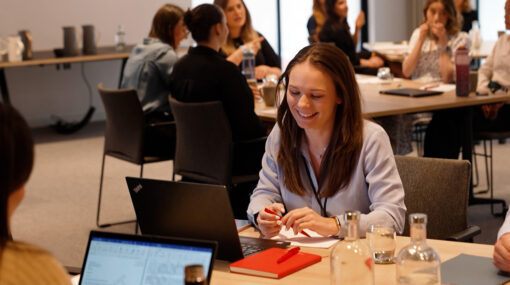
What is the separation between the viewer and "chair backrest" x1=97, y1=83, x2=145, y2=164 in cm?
449

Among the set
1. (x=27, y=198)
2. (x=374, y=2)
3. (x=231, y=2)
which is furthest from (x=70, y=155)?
(x=374, y=2)

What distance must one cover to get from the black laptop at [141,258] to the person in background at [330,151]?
0.75 metres

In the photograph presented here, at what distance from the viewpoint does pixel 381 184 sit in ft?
7.73

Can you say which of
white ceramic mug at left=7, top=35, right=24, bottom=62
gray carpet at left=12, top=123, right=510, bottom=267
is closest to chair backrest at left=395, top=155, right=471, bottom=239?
gray carpet at left=12, top=123, right=510, bottom=267

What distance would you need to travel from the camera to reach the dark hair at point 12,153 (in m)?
1.12

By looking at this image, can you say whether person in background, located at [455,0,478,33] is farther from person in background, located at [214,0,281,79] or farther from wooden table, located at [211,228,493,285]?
wooden table, located at [211,228,493,285]

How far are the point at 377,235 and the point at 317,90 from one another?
0.60m

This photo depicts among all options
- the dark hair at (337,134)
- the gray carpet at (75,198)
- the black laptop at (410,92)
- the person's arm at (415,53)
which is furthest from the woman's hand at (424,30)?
the dark hair at (337,134)

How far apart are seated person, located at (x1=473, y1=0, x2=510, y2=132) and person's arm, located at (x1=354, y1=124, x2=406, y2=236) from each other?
252 cm

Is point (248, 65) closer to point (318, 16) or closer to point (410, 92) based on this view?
point (410, 92)

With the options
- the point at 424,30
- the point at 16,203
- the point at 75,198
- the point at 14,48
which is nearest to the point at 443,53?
the point at 424,30

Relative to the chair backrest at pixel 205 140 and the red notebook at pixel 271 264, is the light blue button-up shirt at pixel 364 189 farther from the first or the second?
the chair backrest at pixel 205 140

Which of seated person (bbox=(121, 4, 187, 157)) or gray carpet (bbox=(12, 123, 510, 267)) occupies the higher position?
seated person (bbox=(121, 4, 187, 157))

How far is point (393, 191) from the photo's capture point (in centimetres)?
234
